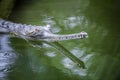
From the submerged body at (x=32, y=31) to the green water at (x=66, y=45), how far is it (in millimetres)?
130

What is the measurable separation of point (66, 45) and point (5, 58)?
989 mm

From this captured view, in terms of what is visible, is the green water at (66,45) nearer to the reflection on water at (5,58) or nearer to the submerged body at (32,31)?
the reflection on water at (5,58)

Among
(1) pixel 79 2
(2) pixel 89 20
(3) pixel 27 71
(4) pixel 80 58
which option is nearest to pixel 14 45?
(3) pixel 27 71

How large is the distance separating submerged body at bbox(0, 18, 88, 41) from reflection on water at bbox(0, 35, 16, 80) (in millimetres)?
361

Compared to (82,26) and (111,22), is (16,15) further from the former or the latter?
(111,22)

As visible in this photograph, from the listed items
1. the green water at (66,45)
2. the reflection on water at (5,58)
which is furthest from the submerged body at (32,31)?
the reflection on water at (5,58)

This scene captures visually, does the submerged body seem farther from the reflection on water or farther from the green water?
the reflection on water

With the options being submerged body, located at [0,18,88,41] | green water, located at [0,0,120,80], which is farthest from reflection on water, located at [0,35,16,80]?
submerged body, located at [0,18,88,41]

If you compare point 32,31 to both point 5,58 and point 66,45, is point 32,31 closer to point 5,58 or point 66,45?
point 66,45

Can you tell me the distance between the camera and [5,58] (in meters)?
4.36

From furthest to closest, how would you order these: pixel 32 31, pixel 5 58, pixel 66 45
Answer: pixel 32 31
pixel 66 45
pixel 5 58

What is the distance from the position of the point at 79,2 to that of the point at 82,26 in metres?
1.04

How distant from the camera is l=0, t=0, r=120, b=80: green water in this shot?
4.07m

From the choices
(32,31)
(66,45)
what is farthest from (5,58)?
(66,45)
